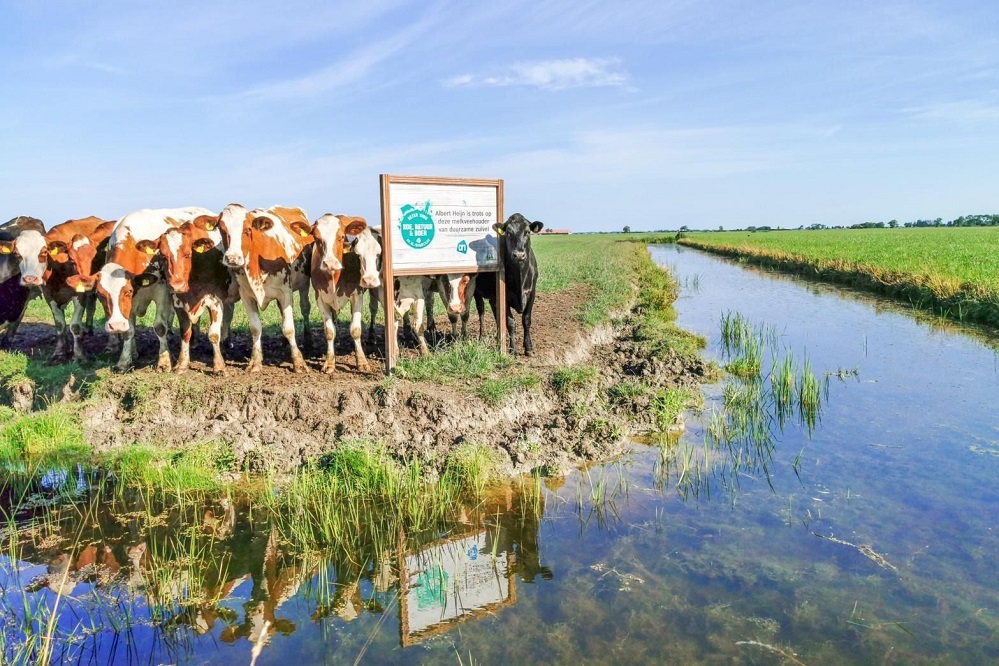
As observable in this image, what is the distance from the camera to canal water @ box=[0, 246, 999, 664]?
150 inches

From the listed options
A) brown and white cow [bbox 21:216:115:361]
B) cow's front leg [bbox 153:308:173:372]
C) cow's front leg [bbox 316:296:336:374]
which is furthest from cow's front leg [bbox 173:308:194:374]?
cow's front leg [bbox 316:296:336:374]

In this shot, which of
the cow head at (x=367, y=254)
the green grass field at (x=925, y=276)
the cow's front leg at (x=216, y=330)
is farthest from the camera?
the green grass field at (x=925, y=276)

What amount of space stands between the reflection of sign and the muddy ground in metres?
1.46

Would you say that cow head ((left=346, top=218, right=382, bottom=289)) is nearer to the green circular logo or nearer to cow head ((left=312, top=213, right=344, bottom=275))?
cow head ((left=312, top=213, right=344, bottom=275))

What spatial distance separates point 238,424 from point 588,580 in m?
4.31

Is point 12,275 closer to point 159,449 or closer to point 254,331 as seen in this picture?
point 254,331

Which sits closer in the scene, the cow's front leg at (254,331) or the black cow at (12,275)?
the cow's front leg at (254,331)

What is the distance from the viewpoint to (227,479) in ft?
20.6

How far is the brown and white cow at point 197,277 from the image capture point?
7.86 meters

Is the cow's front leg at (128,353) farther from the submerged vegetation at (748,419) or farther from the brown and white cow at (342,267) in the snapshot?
the submerged vegetation at (748,419)

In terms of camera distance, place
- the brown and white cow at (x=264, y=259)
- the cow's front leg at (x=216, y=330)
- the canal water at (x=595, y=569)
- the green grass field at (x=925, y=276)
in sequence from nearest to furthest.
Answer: the canal water at (x=595, y=569) → the brown and white cow at (x=264, y=259) → the cow's front leg at (x=216, y=330) → the green grass field at (x=925, y=276)

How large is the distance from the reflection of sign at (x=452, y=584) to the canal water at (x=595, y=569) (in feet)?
0.05

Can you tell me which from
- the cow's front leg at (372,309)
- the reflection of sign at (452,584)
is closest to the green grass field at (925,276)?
the cow's front leg at (372,309)

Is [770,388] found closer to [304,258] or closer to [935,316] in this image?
[304,258]
